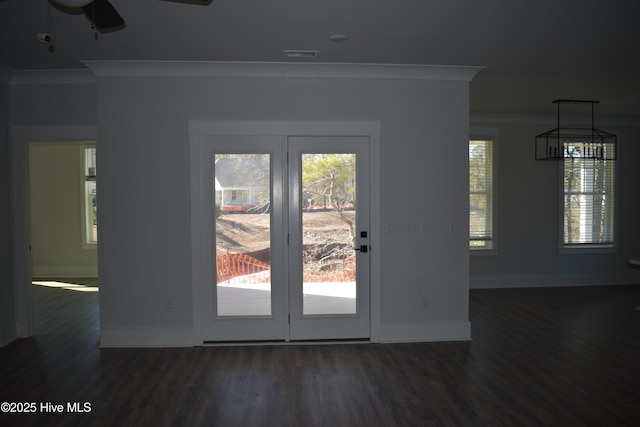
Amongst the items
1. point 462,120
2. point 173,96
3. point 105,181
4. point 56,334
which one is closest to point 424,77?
point 462,120

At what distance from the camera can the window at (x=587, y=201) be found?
7406 mm

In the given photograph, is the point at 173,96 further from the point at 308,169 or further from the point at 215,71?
the point at 308,169

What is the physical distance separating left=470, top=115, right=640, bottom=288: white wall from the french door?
3425 millimetres

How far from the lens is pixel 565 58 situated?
4.22m

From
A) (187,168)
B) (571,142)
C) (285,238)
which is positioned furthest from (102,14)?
(571,142)

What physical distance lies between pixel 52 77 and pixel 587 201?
7738 mm

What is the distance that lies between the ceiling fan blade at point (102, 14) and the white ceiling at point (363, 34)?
0.59 metres

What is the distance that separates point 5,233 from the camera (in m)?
4.61

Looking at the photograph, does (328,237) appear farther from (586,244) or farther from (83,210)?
(83,210)

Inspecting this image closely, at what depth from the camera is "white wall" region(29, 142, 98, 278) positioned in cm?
817

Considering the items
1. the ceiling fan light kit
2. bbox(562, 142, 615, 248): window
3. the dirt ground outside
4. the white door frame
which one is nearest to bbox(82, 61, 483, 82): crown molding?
the white door frame

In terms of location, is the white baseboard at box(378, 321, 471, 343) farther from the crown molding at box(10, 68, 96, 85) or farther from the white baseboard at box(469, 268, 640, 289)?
the crown molding at box(10, 68, 96, 85)

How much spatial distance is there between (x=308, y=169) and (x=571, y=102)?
Result: 13.6ft

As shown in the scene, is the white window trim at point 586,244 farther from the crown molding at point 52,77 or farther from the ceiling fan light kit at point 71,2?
the ceiling fan light kit at point 71,2
